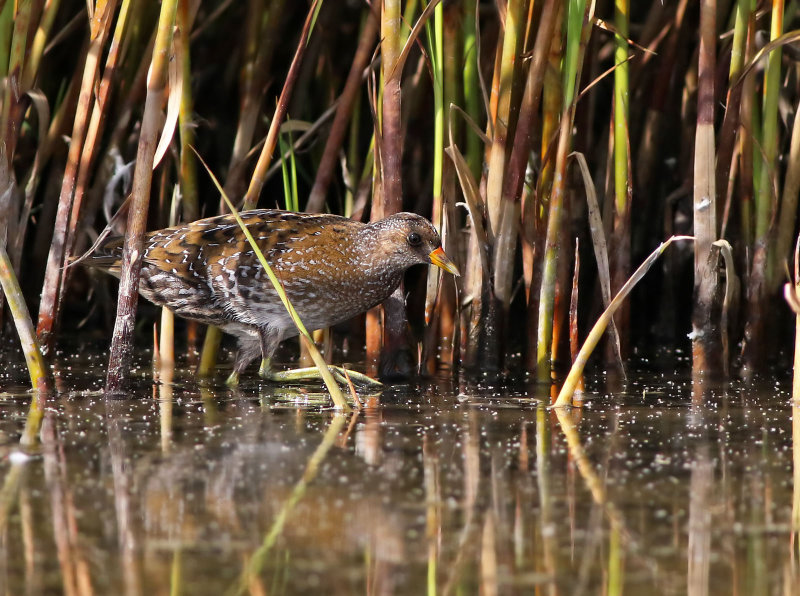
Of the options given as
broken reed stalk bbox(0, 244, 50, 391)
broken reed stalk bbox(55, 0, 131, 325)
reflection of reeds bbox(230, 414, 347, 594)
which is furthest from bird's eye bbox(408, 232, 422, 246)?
broken reed stalk bbox(0, 244, 50, 391)

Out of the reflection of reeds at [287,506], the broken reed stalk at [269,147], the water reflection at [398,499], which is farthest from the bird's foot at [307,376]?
the reflection of reeds at [287,506]

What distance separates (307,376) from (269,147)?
938mm

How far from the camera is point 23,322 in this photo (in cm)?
373

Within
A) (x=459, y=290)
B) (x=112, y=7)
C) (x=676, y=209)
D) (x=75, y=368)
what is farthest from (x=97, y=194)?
(x=676, y=209)

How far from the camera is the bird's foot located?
4.38 meters

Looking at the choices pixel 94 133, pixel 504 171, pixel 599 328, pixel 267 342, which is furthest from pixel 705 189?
pixel 94 133

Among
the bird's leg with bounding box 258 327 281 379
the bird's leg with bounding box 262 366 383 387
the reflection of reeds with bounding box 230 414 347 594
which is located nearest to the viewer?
the reflection of reeds with bounding box 230 414 347 594

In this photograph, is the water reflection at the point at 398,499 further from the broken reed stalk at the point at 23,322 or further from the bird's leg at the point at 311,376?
the bird's leg at the point at 311,376

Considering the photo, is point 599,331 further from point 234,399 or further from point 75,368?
point 75,368

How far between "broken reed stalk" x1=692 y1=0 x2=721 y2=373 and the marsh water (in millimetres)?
551

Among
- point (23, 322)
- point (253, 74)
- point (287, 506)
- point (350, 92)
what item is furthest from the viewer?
point (253, 74)

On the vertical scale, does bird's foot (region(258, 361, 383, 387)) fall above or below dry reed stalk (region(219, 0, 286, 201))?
below

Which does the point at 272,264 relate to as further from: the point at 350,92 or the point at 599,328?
the point at 599,328

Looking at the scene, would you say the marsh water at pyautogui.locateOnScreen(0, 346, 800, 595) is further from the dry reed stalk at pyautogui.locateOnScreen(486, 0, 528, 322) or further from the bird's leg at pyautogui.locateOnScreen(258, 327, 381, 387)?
the dry reed stalk at pyautogui.locateOnScreen(486, 0, 528, 322)
